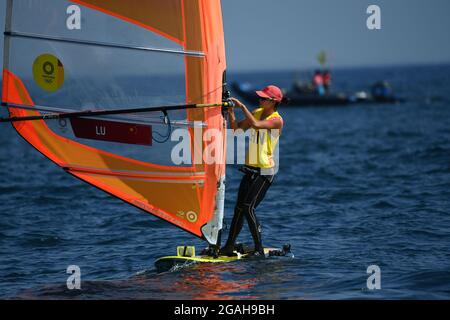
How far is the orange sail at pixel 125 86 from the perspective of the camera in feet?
28.8

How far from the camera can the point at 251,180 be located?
9125 millimetres

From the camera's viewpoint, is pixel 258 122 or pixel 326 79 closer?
pixel 258 122

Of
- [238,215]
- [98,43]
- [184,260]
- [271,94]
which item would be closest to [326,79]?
[238,215]

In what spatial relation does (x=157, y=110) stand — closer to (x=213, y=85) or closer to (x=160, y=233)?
(x=213, y=85)

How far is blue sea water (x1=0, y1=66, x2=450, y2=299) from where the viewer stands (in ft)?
27.5

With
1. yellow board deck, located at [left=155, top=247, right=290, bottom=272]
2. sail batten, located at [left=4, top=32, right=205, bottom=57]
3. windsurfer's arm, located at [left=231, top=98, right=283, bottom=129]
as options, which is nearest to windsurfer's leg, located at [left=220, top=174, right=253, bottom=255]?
yellow board deck, located at [left=155, top=247, right=290, bottom=272]

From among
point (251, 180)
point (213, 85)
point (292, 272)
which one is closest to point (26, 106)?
point (213, 85)

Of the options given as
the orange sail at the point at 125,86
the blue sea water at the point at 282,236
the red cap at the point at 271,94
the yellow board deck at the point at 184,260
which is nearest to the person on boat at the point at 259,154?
the red cap at the point at 271,94

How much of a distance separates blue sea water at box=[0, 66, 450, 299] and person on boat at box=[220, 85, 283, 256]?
576 millimetres

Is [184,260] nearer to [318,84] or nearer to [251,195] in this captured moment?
Result: [251,195]

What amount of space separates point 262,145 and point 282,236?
2.30 m

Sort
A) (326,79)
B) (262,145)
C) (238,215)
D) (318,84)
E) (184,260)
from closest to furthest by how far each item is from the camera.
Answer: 1. (262,145)
2. (184,260)
3. (238,215)
4. (326,79)
5. (318,84)

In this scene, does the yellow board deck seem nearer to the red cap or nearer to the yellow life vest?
the yellow life vest

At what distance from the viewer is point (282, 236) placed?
10.9 m
